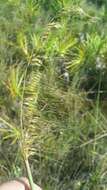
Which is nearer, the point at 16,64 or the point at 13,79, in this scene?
the point at 13,79

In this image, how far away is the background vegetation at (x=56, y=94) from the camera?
91.7 inches

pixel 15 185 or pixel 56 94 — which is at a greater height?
pixel 15 185

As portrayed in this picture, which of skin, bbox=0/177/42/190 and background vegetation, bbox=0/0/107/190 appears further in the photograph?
background vegetation, bbox=0/0/107/190

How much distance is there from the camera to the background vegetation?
7.64 feet

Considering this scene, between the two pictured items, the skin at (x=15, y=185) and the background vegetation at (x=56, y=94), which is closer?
the skin at (x=15, y=185)

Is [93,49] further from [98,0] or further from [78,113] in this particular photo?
[98,0]

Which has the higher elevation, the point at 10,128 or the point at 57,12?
the point at 57,12

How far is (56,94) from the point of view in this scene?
8.60ft

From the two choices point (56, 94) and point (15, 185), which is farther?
point (56, 94)

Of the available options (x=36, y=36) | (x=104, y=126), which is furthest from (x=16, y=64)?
(x=104, y=126)

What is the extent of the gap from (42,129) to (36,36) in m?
0.48

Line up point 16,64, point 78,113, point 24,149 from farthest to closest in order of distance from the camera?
point 16,64 → point 78,113 → point 24,149

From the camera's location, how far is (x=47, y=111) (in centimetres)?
257

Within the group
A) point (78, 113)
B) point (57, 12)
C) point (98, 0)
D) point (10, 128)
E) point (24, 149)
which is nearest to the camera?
point (24, 149)
